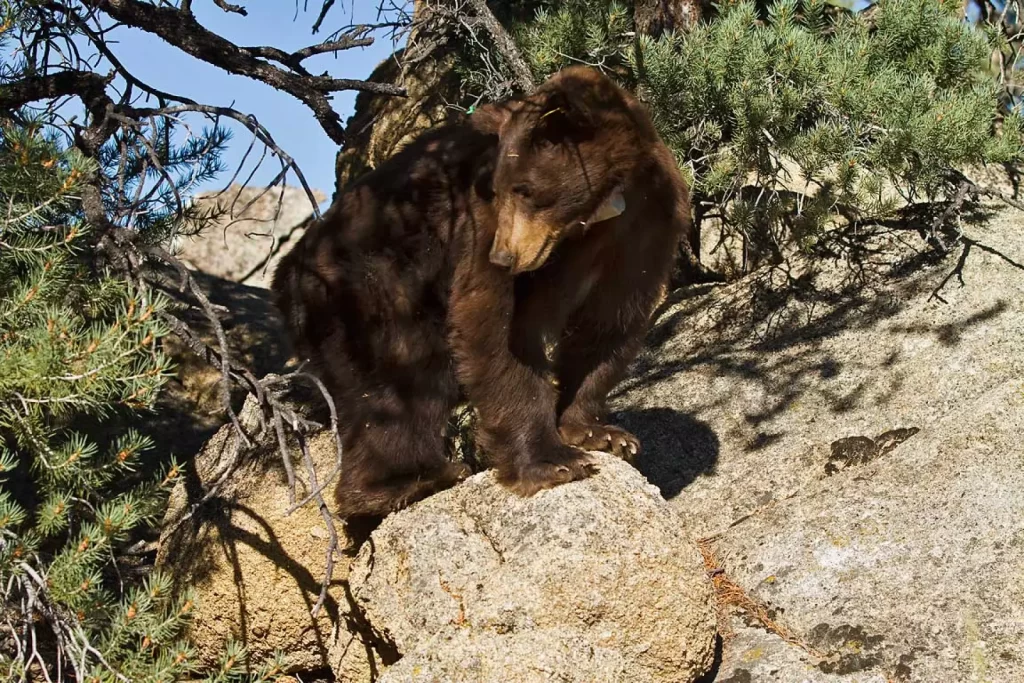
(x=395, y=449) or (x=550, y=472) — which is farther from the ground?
(x=395, y=449)

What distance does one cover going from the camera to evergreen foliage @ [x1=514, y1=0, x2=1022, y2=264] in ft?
18.0

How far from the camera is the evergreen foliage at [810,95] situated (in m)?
5.48

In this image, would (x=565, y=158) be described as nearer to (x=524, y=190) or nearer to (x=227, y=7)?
(x=524, y=190)

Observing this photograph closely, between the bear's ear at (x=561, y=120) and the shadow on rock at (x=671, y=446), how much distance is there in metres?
1.67

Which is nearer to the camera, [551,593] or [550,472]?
[551,593]

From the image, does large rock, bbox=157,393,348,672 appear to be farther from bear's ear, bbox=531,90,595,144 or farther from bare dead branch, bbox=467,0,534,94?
bare dead branch, bbox=467,0,534,94

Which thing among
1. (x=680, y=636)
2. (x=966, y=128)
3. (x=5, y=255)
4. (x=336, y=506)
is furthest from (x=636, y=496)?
(x=966, y=128)

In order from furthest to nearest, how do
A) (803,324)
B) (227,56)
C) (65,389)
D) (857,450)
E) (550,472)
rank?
1. (803,324)
2. (857,450)
3. (227,56)
4. (550,472)
5. (65,389)

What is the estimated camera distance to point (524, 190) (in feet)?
14.0

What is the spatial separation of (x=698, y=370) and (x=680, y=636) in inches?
98.1

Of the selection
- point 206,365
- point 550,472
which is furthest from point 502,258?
point 206,365

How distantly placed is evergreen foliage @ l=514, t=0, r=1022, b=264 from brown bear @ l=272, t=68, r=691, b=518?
4.57 ft

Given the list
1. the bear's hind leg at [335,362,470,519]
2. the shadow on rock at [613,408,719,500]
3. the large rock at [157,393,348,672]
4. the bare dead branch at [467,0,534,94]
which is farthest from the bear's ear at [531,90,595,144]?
the large rock at [157,393,348,672]

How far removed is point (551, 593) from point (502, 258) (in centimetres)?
125
